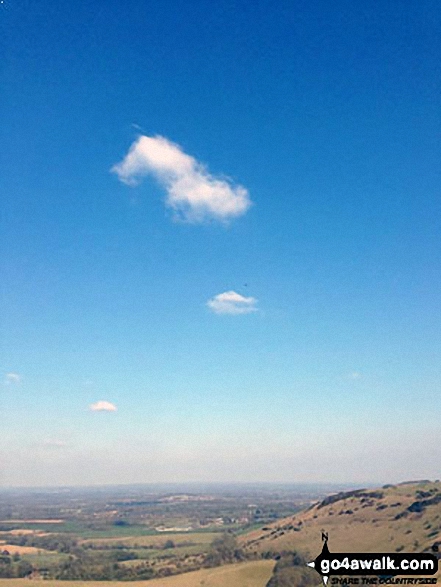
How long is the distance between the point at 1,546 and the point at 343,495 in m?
124

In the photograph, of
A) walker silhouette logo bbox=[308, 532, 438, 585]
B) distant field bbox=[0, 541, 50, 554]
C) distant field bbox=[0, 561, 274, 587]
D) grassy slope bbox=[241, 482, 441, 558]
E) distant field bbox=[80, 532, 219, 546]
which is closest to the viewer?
walker silhouette logo bbox=[308, 532, 438, 585]

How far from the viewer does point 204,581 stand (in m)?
119

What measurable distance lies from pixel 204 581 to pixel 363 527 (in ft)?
184

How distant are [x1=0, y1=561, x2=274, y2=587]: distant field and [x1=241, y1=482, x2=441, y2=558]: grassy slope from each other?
53.7 ft

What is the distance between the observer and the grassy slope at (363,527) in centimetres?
13225

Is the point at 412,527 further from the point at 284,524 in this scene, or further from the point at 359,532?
the point at 284,524

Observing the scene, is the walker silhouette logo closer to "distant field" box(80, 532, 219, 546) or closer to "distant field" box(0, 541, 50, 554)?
"distant field" box(80, 532, 219, 546)

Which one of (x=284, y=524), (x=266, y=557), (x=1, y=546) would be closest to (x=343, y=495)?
(x=284, y=524)

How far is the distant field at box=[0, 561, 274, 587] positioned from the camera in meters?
116

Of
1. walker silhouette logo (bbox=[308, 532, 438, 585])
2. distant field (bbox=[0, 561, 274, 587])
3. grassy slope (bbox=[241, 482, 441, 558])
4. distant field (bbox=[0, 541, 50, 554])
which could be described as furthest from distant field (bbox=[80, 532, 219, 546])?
walker silhouette logo (bbox=[308, 532, 438, 585])

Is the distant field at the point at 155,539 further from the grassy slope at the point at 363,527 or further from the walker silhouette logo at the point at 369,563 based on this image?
the walker silhouette logo at the point at 369,563

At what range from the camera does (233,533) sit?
190750mm

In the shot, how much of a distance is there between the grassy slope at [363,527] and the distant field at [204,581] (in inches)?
644

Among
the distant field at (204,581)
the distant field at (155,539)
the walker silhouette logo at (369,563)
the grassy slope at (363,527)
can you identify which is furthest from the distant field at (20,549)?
the walker silhouette logo at (369,563)
